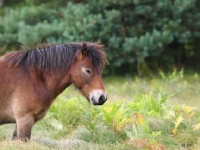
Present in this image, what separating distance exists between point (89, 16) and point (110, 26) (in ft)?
2.45

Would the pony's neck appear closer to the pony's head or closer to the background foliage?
the pony's head

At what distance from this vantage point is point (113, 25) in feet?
49.5

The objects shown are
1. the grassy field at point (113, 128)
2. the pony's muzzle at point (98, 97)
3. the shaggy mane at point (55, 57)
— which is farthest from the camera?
the grassy field at point (113, 128)

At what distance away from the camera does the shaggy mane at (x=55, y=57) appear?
5922mm

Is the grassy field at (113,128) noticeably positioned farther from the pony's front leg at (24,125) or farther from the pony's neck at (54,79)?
the pony's neck at (54,79)

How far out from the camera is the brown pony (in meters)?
5.77

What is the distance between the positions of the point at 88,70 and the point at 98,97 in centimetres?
40

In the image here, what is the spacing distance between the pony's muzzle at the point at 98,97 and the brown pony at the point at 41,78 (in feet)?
0.10

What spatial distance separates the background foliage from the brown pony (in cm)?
823

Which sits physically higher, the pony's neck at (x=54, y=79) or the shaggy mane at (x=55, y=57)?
the shaggy mane at (x=55, y=57)

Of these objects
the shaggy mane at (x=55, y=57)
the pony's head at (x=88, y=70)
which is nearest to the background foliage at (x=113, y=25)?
the shaggy mane at (x=55, y=57)

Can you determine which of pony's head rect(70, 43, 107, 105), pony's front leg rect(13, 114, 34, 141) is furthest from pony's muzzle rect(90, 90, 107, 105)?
pony's front leg rect(13, 114, 34, 141)

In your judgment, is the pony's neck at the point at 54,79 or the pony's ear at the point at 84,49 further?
the pony's neck at the point at 54,79

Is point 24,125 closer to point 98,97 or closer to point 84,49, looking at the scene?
point 98,97
